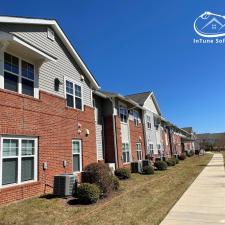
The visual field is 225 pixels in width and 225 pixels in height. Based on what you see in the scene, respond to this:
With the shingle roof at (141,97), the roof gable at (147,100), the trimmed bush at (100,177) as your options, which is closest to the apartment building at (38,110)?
the trimmed bush at (100,177)

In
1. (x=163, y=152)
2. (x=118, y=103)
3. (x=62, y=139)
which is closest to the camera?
(x=62, y=139)

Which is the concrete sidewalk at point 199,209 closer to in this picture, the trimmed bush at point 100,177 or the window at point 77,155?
the trimmed bush at point 100,177

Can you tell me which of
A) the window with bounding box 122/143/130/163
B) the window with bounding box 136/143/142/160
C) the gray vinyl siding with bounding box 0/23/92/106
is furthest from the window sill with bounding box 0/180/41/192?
the window with bounding box 136/143/142/160

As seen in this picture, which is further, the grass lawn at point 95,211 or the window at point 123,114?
the window at point 123,114

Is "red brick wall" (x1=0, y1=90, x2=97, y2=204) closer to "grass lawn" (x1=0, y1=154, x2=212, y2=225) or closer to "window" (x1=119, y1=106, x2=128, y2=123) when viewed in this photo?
"grass lawn" (x1=0, y1=154, x2=212, y2=225)

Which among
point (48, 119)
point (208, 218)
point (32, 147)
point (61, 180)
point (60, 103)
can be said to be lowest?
point (208, 218)

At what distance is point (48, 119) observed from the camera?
43.4ft

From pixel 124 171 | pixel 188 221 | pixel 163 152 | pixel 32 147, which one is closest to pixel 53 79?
pixel 32 147

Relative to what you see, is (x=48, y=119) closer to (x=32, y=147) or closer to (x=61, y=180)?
(x=32, y=147)

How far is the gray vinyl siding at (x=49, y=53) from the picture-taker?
1277 cm

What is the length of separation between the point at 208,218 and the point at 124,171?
10.7m

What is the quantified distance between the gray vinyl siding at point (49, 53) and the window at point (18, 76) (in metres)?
0.78

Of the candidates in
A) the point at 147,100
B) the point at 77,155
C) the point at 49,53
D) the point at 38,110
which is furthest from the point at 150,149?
the point at 38,110

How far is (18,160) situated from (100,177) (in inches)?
141
